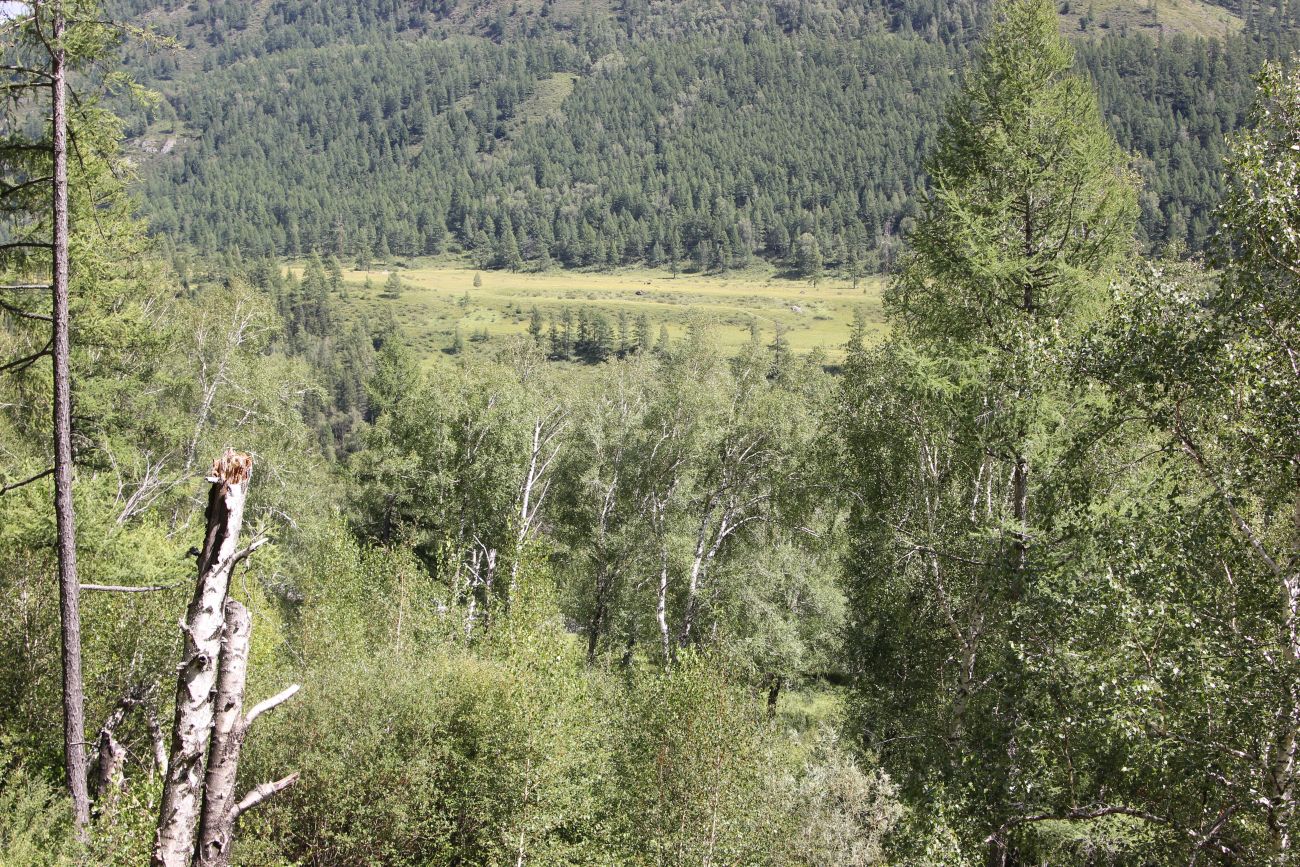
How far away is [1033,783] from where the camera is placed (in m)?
9.05

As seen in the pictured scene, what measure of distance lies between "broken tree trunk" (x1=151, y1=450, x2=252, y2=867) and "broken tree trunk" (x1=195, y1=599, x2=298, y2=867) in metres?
0.14

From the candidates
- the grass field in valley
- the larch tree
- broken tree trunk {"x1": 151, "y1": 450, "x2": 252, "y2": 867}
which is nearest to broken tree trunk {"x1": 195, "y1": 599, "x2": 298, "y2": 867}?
broken tree trunk {"x1": 151, "y1": 450, "x2": 252, "y2": 867}

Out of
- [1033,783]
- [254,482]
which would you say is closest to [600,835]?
Result: [1033,783]

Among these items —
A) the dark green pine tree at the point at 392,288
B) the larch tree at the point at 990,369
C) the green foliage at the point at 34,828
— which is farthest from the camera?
the dark green pine tree at the point at 392,288

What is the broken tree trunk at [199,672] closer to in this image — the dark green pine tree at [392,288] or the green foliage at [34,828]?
the green foliage at [34,828]

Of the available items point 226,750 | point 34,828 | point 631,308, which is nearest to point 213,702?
point 226,750

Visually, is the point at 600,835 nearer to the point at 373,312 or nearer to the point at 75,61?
the point at 75,61

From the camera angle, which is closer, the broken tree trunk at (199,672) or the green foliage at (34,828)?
the broken tree trunk at (199,672)

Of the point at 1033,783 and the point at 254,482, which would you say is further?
the point at 254,482

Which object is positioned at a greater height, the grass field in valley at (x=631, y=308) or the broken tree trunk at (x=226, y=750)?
the broken tree trunk at (x=226, y=750)

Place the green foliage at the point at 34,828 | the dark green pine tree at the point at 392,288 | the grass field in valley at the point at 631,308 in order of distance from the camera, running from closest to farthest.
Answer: the green foliage at the point at 34,828
the grass field in valley at the point at 631,308
the dark green pine tree at the point at 392,288

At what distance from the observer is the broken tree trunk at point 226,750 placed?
258 inches

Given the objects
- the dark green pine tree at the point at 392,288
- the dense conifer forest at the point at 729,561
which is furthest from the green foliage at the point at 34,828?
the dark green pine tree at the point at 392,288

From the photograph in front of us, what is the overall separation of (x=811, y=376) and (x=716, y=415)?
12.7 metres
